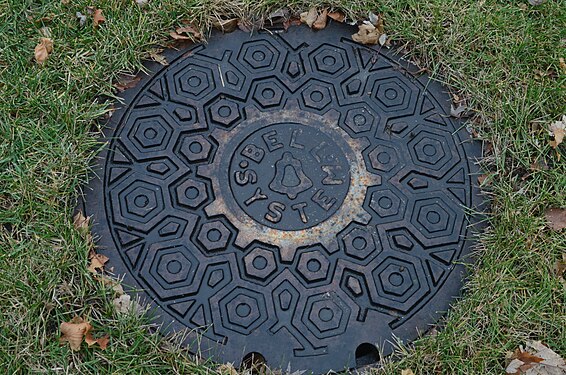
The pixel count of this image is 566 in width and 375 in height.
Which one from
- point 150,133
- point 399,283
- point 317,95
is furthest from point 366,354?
point 150,133

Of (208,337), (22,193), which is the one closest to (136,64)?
(22,193)

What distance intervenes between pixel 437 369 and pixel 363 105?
1210mm

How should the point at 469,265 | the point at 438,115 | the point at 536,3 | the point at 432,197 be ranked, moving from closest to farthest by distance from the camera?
the point at 469,265
the point at 432,197
the point at 438,115
the point at 536,3

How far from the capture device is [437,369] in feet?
8.23

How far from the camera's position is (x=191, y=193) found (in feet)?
9.38

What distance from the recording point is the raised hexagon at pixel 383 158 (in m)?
2.96

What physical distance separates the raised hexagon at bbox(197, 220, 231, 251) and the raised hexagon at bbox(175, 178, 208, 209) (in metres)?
0.11

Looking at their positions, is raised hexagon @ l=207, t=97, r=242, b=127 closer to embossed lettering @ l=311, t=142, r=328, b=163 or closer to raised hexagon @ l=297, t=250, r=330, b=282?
embossed lettering @ l=311, t=142, r=328, b=163

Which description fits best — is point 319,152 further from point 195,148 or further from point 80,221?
point 80,221

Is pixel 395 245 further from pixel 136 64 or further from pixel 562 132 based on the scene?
pixel 136 64

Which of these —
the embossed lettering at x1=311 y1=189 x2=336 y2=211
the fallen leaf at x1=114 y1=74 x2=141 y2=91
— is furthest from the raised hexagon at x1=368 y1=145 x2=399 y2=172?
the fallen leaf at x1=114 y1=74 x2=141 y2=91

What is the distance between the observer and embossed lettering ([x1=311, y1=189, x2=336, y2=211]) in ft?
9.36

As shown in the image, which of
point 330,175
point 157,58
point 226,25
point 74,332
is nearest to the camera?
point 74,332

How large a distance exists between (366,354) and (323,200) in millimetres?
650
